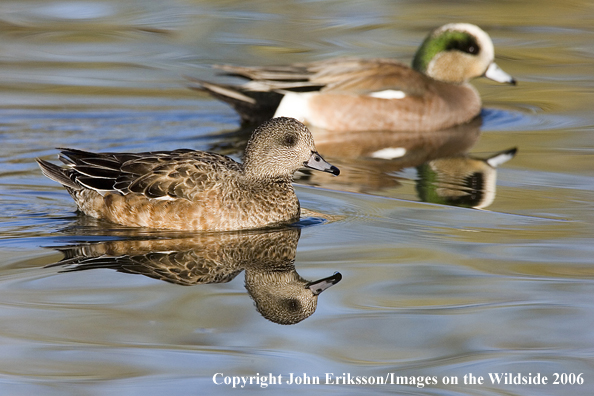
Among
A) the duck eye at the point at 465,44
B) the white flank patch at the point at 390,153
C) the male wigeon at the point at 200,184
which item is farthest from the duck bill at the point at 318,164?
the duck eye at the point at 465,44

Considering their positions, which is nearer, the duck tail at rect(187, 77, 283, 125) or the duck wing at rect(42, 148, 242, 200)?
the duck wing at rect(42, 148, 242, 200)

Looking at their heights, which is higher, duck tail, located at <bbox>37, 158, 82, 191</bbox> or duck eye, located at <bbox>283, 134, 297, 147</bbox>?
duck eye, located at <bbox>283, 134, 297, 147</bbox>

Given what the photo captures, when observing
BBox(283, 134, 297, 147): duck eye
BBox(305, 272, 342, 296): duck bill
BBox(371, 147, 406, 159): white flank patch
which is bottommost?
BBox(371, 147, 406, 159): white flank patch

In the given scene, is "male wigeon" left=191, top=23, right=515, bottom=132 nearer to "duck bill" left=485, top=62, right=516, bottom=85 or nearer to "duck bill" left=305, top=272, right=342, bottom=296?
"duck bill" left=485, top=62, right=516, bottom=85

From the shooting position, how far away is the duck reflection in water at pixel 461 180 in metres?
7.24

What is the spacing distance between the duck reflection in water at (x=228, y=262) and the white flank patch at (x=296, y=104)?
12.7 ft

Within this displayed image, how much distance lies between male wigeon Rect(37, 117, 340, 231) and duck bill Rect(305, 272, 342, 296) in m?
1.13

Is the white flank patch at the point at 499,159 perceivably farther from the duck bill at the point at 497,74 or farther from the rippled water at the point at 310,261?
the duck bill at the point at 497,74

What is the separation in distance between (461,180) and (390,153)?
4.35 feet

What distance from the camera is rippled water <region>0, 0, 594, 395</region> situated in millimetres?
4324

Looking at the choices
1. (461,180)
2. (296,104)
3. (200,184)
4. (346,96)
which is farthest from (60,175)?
(346,96)

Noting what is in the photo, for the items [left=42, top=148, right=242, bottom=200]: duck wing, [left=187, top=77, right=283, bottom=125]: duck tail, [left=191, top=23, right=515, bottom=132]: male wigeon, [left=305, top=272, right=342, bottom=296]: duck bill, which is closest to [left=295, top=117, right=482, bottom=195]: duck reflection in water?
[left=191, top=23, right=515, bottom=132]: male wigeon

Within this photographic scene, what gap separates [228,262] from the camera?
568 cm

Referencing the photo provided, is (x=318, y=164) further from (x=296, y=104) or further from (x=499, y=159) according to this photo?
(x=296, y=104)
